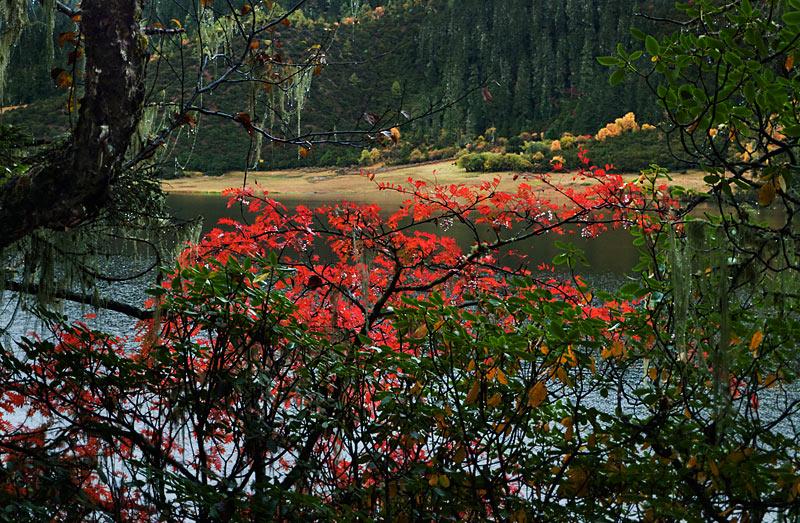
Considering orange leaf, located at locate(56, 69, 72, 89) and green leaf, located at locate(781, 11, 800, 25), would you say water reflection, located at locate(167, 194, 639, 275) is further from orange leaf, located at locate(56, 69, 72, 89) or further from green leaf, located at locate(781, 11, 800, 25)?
green leaf, located at locate(781, 11, 800, 25)

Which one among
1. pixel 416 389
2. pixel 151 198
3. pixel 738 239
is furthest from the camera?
pixel 151 198

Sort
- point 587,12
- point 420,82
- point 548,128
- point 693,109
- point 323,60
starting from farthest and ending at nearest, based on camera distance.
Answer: point 420,82, point 587,12, point 548,128, point 323,60, point 693,109

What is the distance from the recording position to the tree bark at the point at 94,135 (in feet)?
8.93

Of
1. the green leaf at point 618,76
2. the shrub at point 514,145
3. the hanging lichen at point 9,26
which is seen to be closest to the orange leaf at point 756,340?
the green leaf at point 618,76

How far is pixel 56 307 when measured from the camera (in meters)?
3.93

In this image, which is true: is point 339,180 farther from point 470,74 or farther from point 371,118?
point 371,118

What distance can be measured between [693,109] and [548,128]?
269 feet

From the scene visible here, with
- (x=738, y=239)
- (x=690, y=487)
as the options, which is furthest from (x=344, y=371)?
(x=738, y=239)

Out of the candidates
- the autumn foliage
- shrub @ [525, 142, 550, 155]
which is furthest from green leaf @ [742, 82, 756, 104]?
shrub @ [525, 142, 550, 155]

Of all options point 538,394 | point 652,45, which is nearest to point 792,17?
point 652,45

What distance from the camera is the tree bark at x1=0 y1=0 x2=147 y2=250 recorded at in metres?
2.72

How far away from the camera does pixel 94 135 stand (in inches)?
109

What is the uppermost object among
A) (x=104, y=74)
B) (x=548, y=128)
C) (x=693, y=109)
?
(x=548, y=128)

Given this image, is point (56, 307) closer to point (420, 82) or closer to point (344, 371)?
point (344, 371)
